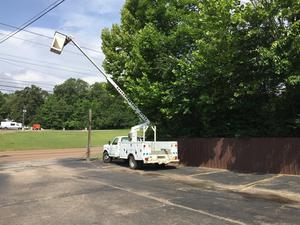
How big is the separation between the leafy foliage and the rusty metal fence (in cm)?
78

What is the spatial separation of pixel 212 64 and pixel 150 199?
974cm

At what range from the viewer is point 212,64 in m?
20.6

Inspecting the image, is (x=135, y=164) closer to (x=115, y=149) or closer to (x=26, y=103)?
(x=115, y=149)

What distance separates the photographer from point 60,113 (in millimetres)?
131125

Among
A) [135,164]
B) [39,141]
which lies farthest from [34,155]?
[39,141]

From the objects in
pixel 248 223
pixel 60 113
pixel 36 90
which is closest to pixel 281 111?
pixel 248 223

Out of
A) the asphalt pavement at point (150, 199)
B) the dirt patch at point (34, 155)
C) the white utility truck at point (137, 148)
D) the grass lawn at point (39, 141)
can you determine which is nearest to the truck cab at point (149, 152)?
the white utility truck at point (137, 148)

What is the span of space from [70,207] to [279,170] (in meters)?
11.2

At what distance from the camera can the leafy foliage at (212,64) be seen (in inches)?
690

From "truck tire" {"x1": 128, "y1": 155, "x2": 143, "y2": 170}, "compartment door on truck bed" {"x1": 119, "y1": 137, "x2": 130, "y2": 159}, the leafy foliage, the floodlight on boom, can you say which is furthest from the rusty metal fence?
the floodlight on boom

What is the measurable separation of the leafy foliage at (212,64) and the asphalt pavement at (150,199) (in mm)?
3862

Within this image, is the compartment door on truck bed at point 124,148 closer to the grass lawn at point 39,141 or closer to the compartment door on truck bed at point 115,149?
the compartment door on truck bed at point 115,149

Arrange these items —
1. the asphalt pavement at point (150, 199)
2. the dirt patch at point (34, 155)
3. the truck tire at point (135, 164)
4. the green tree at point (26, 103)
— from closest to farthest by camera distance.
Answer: the asphalt pavement at point (150, 199), the truck tire at point (135, 164), the dirt patch at point (34, 155), the green tree at point (26, 103)

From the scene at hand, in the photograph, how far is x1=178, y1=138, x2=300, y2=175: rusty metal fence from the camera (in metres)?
19.1
